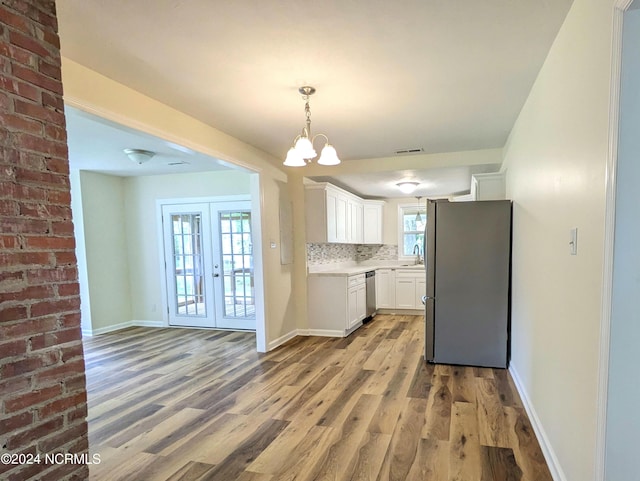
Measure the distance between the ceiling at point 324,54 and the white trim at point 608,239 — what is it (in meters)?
0.63

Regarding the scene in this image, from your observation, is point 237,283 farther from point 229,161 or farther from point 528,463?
point 528,463

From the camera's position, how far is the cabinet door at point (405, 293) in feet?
20.7

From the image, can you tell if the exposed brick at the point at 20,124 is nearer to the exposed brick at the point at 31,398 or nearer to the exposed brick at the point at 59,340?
the exposed brick at the point at 59,340

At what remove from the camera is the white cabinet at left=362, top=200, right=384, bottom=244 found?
22.3 ft

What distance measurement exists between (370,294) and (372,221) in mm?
1584

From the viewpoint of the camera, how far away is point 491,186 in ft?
13.9

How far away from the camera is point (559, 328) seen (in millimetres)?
1891

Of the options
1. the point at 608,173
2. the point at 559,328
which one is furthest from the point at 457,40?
the point at 559,328

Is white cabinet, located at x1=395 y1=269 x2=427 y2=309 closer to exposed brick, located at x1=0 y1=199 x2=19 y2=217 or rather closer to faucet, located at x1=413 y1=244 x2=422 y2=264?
faucet, located at x1=413 y1=244 x2=422 y2=264

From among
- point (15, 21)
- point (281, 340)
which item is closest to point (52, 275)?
point (15, 21)

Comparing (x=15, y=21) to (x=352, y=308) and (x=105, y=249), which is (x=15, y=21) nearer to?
(x=352, y=308)

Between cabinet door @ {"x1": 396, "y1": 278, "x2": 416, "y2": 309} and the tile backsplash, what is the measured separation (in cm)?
100

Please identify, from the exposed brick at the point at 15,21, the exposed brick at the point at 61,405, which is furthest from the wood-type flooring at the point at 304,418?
the exposed brick at the point at 15,21

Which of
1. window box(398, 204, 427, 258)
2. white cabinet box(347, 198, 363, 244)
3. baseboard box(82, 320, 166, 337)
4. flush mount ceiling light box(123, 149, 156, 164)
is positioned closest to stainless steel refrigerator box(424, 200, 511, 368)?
white cabinet box(347, 198, 363, 244)
